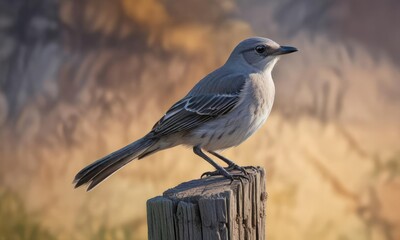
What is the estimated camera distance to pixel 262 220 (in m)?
3.68

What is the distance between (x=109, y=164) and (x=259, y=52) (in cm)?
179

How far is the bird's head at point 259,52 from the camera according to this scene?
507 cm

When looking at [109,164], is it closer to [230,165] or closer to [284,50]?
[230,165]

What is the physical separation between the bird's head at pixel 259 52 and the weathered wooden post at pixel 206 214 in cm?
177

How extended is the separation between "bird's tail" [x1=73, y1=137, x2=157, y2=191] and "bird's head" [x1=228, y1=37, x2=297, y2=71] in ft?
4.00

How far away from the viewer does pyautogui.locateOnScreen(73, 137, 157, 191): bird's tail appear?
165 inches

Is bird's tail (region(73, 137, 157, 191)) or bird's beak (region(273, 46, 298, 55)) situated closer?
bird's tail (region(73, 137, 157, 191))

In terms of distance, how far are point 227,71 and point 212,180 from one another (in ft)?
4.62

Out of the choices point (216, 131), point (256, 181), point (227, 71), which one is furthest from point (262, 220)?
point (227, 71)

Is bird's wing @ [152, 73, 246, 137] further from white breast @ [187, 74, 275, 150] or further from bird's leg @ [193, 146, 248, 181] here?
bird's leg @ [193, 146, 248, 181]

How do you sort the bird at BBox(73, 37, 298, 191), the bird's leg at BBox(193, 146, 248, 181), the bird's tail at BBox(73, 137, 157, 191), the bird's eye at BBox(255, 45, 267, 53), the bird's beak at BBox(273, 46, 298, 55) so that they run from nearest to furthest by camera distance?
1. the bird's leg at BBox(193, 146, 248, 181)
2. the bird's tail at BBox(73, 137, 157, 191)
3. the bird at BBox(73, 37, 298, 191)
4. the bird's beak at BBox(273, 46, 298, 55)
5. the bird's eye at BBox(255, 45, 267, 53)

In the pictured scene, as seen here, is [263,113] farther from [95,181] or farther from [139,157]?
[95,181]

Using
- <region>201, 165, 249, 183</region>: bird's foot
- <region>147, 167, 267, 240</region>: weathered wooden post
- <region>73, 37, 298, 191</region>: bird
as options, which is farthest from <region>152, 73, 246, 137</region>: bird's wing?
<region>147, 167, 267, 240</region>: weathered wooden post

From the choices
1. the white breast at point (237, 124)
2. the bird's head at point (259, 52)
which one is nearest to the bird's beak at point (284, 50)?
the bird's head at point (259, 52)
